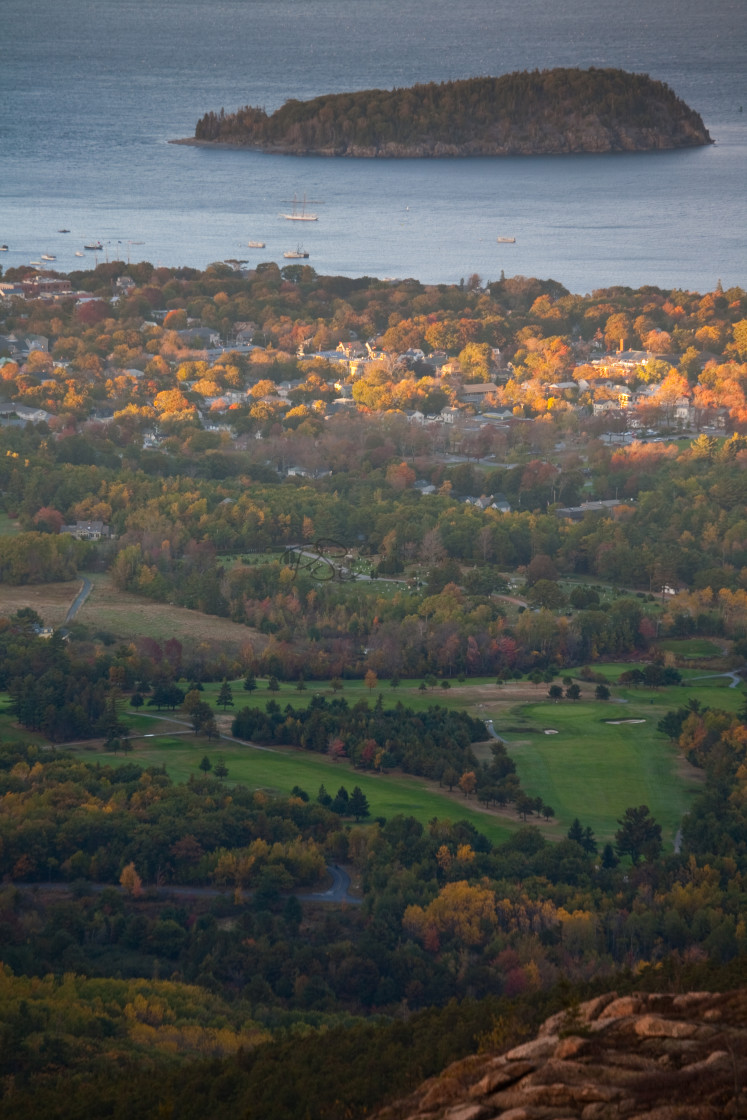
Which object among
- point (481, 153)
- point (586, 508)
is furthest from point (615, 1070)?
point (481, 153)

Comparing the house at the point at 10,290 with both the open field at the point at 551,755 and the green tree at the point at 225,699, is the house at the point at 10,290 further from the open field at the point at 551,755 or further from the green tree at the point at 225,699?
the green tree at the point at 225,699

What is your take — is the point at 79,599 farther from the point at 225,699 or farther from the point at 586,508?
the point at 586,508

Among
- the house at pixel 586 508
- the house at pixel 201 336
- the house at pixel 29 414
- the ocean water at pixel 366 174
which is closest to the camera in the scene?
the house at pixel 586 508

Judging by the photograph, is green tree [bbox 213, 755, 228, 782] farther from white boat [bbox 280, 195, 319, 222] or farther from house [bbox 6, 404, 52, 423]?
white boat [bbox 280, 195, 319, 222]

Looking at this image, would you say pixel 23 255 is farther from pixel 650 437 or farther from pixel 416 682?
pixel 416 682

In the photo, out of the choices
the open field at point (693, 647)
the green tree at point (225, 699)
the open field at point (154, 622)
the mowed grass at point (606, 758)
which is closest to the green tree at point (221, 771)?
the green tree at point (225, 699)

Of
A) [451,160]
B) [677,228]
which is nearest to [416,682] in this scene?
[677,228]
